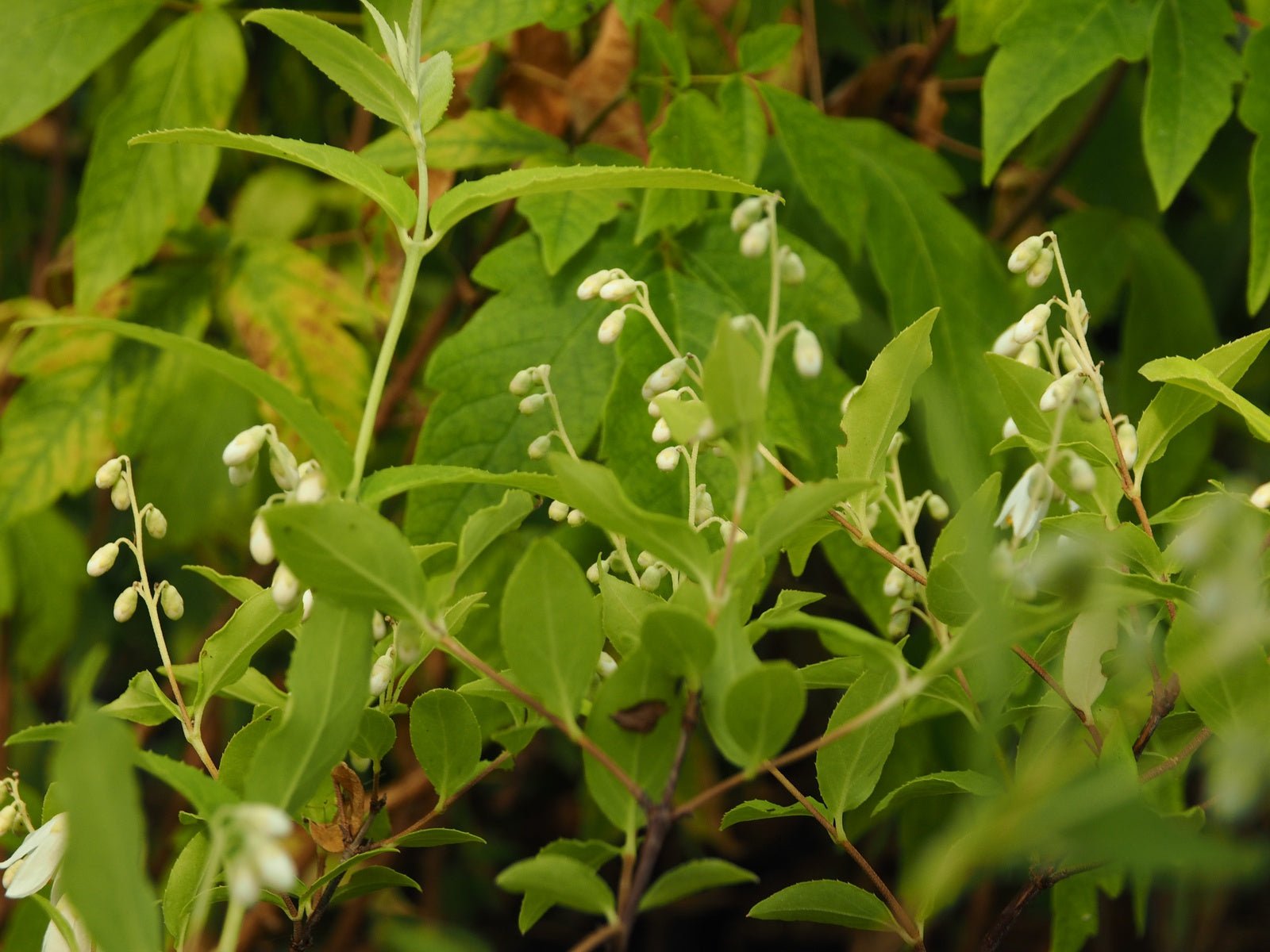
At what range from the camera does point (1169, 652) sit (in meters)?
0.39

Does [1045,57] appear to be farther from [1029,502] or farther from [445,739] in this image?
[445,739]

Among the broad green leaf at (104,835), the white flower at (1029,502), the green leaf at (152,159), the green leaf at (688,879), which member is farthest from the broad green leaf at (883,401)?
the green leaf at (152,159)

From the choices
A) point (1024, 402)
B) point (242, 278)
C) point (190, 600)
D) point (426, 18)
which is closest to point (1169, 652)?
point (1024, 402)

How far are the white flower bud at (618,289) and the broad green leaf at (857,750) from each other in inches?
6.9

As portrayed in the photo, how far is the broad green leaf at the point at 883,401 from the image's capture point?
45 cm

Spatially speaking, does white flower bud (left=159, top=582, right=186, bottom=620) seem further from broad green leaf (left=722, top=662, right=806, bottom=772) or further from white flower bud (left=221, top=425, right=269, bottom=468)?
broad green leaf (left=722, top=662, right=806, bottom=772)

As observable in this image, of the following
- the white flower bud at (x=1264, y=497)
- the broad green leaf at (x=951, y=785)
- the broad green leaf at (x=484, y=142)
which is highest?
the broad green leaf at (x=484, y=142)

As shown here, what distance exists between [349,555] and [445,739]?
140 millimetres

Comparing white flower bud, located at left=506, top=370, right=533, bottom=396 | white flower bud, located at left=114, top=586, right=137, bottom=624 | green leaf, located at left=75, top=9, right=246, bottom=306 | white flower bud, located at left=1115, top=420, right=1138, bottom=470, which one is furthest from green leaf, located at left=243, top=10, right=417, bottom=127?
green leaf, located at left=75, top=9, right=246, bottom=306

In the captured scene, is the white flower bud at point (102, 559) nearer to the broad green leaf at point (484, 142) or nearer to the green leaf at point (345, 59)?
the green leaf at point (345, 59)

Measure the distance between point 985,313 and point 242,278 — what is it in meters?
0.57

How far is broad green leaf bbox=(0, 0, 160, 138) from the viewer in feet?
2.79

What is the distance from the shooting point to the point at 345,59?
17.0 inches

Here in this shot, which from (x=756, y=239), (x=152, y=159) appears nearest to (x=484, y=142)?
(x=152, y=159)
